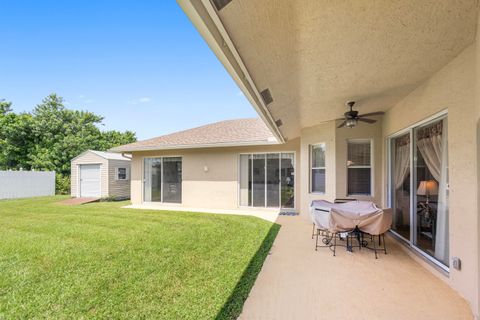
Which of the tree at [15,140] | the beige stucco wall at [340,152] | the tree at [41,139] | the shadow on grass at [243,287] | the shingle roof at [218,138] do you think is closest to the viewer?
the shadow on grass at [243,287]

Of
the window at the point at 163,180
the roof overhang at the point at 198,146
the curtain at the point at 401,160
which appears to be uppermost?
the roof overhang at the point at 198,146

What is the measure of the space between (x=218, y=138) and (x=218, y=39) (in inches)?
302

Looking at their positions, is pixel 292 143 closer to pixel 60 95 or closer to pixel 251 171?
pixel 251 171

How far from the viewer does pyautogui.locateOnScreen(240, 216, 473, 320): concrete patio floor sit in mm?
2662

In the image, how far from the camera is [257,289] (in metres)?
3.16

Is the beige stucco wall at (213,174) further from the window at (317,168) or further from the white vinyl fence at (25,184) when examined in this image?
the white vinyl fence at (25,184)

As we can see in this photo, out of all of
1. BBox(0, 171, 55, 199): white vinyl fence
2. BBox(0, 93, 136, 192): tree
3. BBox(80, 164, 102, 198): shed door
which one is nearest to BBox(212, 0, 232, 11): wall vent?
BBox(80, 164, 102, 198): shed door

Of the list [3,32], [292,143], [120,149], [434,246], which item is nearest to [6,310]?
[434,246]

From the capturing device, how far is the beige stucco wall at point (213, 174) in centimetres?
934

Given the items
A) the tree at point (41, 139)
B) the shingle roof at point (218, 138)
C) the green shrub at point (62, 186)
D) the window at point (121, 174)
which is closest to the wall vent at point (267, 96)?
the shingle roof at point (218, 138)

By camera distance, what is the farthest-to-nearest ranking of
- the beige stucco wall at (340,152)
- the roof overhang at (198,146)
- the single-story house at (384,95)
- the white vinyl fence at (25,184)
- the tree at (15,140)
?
the tree at (15,140) → the white vinyl fence at (25,184) → the roof overhang at (198,146) → the beige stucco wall at (340,152) → the single-story house at (384,95)

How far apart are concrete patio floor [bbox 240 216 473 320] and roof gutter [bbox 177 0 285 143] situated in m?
2.70

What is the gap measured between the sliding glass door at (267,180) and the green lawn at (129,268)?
2.45 metres

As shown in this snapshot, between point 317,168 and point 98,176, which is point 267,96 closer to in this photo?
point 317,168
